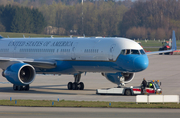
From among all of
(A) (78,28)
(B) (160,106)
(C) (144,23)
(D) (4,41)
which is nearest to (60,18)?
(A) (78,28)

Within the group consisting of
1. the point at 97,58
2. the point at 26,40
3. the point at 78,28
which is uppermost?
the point at 78,28

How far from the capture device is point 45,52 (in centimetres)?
3662

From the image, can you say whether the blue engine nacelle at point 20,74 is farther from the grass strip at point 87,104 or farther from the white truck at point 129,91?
the white truck at point 129,91

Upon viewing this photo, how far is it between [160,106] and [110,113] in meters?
4.13

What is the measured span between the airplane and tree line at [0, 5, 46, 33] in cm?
8208

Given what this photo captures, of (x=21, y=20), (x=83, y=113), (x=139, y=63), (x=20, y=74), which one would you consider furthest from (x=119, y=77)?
(x=21, y=20)

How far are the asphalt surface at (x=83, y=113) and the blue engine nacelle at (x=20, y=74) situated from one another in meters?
9.14

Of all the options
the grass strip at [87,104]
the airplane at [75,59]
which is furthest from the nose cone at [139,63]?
the grass strip at [87,104]

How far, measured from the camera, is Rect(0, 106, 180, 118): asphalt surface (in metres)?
20.6

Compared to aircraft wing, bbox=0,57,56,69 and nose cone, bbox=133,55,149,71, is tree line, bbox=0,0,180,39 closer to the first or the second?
aircraft wing, bbox=0,57,56,69

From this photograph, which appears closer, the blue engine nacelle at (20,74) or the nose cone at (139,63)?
the nose cone at (139,63)

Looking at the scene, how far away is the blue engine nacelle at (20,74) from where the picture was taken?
108 feet

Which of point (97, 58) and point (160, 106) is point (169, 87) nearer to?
point (97, 58)

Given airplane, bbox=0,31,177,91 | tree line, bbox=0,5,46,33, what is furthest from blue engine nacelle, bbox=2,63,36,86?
tree line, bbox=0,5,46,33
